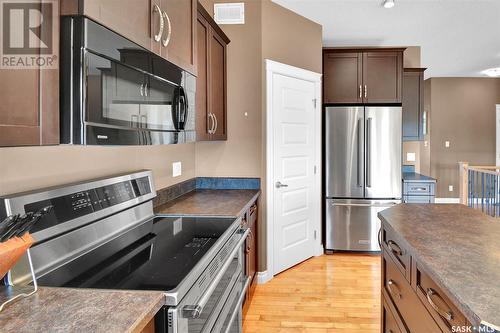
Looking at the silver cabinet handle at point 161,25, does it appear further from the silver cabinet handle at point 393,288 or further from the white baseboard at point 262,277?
the white baseboard at point 262,277

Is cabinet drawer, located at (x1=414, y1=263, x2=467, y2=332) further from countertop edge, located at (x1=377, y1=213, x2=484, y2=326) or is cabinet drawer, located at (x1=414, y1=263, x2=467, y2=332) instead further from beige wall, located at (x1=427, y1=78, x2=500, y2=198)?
beige wall, located at (x1=427, y1=78, x2=500, y2=198)

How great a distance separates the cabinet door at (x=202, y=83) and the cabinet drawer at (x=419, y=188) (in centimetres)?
282

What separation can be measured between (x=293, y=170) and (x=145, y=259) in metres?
2.57

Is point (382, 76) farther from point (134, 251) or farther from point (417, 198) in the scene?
point (134, 251)

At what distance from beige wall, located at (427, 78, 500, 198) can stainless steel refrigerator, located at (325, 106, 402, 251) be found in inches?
166

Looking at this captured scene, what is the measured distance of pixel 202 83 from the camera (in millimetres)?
2670

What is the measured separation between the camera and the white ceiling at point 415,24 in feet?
11.8

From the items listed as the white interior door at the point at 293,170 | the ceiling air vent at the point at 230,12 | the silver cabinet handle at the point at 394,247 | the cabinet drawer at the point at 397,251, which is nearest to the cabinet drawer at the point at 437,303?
the cabinet drawer at the point at 397,251

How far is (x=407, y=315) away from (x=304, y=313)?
140 centimetres

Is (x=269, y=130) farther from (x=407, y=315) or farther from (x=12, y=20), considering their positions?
(x=12, y=20)

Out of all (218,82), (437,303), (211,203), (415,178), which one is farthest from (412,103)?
(437,303)

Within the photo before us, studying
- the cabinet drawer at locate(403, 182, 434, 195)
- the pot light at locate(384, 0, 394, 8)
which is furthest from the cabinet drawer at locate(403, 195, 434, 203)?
the pot light at locate(384, 0, 394, 8)

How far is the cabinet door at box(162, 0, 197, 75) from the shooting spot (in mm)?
1698

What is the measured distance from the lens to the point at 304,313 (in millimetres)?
2871
